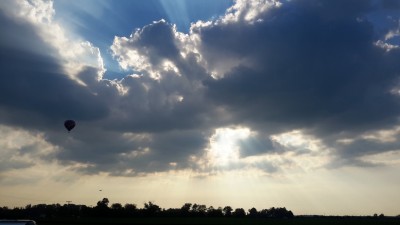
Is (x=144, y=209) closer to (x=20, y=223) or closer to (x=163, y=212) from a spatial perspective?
(x=163, y=212)

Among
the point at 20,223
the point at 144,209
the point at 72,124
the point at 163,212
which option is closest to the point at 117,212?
the point at 144,209

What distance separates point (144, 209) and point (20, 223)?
16858 centimetres

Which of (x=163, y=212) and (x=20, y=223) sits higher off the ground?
(x=163, y=212)

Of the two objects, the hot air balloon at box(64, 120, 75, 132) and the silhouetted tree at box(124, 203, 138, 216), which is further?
the silhouetted tree at box(124, 203, 138, 216)

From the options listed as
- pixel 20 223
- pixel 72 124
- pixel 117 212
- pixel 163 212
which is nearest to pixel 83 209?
pixel 117 212

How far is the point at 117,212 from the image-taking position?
175250mm

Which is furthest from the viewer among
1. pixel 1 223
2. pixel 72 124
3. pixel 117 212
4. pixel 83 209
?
pixel 83 209

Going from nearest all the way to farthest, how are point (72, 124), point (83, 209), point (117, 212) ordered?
1. point (72, 124)
2. point (117, 212)
3. point (83, 209)

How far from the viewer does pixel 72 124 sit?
68188mm

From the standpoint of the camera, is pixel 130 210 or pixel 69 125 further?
pixel 130 210

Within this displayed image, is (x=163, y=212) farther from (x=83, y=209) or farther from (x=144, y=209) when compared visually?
(x=83, y=209)

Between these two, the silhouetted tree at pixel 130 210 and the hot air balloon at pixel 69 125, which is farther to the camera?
the silhouetted tree at pixel 130 210

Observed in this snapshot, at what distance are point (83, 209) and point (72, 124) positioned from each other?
12970 centimetres

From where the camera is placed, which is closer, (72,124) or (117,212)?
(72,124)
